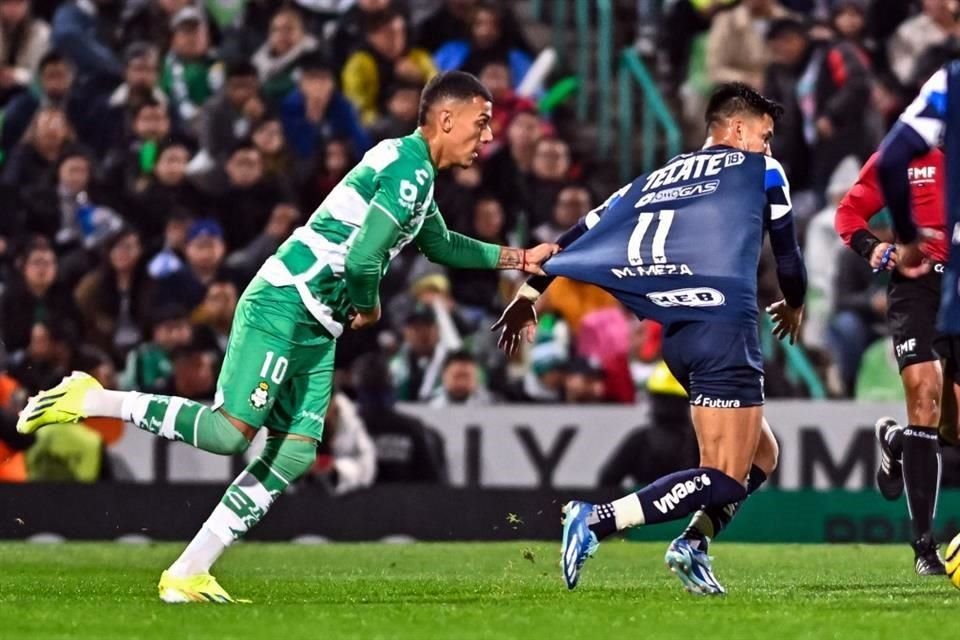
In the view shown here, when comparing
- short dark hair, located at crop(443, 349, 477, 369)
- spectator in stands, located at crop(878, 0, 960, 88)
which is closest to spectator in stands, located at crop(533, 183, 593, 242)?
short dark hair, located at crop(443, 349, 477, 369)

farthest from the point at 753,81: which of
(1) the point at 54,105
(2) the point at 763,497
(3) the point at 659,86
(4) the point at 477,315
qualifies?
(1) the point at 54,105

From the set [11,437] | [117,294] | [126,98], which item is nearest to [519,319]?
[11,437]

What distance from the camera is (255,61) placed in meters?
18.8

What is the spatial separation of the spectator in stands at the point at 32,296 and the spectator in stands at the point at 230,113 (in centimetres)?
200

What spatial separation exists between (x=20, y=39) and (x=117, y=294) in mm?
3442

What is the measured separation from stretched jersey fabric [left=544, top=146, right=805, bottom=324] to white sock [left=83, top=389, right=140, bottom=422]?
2.20 m

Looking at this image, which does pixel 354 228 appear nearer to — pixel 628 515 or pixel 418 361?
pixel 628 515

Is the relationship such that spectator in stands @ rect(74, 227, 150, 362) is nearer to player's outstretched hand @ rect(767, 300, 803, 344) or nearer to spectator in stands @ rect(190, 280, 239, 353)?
spectator in stands @ rect(190, 280, 239, 353)

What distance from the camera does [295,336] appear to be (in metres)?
8.62

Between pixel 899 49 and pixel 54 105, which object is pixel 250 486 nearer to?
pixel 54 105

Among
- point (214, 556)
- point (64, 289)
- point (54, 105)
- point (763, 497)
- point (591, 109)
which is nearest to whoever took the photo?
point (214, 556)

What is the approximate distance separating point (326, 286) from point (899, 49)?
1181cm

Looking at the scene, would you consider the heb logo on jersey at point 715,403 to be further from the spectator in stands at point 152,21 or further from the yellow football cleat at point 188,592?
the spectator in stands at point 152,21

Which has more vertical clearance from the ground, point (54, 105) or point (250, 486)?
point (54, 105)
